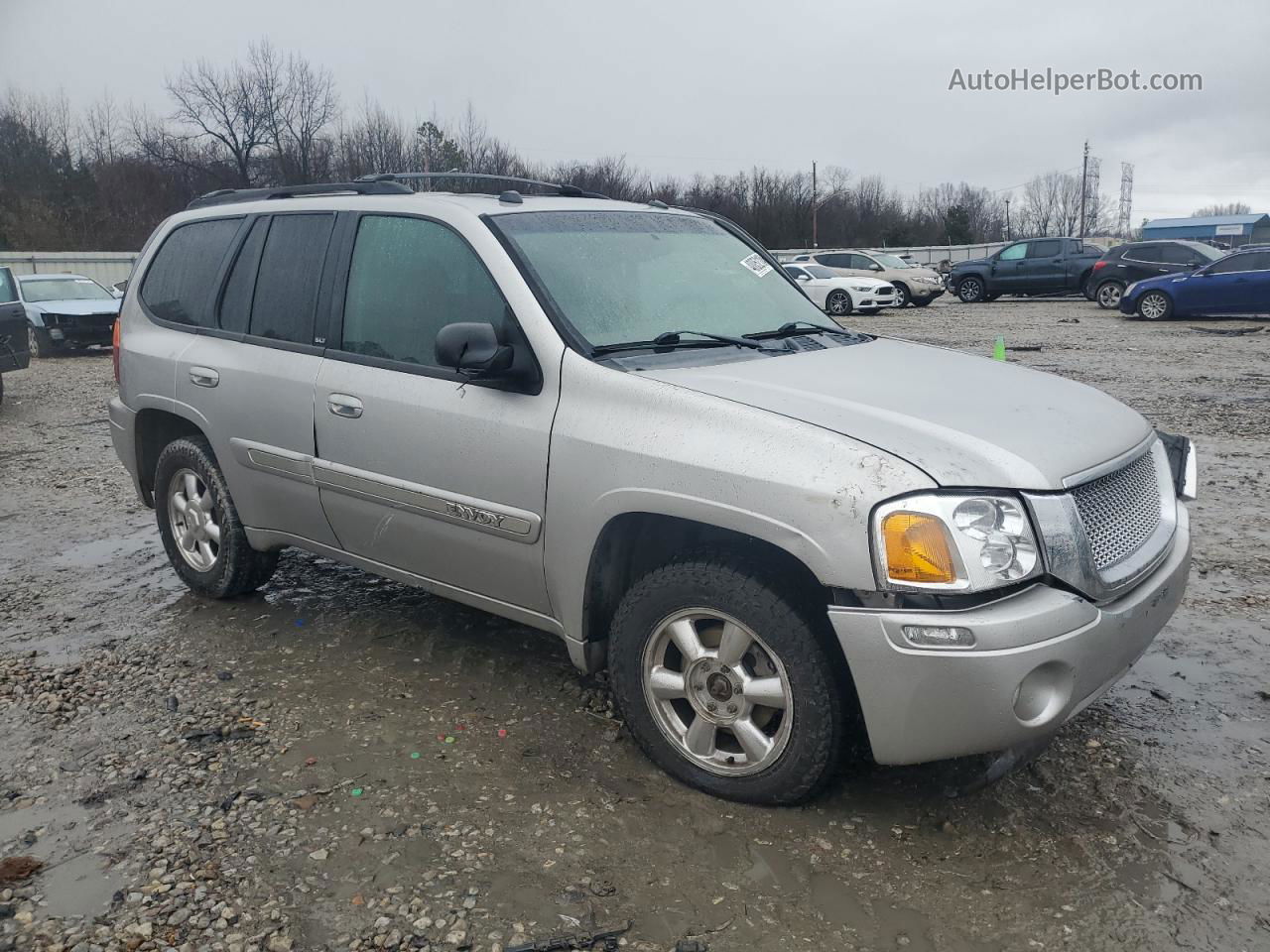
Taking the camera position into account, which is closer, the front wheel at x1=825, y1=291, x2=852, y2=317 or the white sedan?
the white sedan

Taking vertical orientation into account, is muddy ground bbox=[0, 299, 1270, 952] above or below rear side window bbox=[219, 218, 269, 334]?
below

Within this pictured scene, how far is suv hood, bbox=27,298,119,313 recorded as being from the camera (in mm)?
18828

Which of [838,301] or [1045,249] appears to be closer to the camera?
[838,301]

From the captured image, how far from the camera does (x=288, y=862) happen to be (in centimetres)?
291

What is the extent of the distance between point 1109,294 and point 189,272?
77.3 feet

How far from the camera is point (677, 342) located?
3637mm

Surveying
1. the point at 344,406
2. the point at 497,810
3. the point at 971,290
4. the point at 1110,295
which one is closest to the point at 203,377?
the point at 344,406

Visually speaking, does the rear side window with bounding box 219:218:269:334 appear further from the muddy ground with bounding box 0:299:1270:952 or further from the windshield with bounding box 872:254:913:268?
the windshield with bounding box 872:254:913:268

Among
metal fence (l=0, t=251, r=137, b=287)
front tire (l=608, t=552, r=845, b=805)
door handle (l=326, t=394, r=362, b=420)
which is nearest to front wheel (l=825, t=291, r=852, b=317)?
door handle (l=326, t=394, r=362, b=420)

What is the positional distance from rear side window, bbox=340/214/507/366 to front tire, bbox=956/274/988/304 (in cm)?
2717

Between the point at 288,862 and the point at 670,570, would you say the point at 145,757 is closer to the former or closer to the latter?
the point at 288,862

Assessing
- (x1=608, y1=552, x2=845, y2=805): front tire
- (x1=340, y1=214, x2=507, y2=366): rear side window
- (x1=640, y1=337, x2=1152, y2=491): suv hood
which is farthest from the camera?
(x1=340, y1=214, x2=507, y2=366): rear side window

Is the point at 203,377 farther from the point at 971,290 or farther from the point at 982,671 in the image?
the point at 971,290

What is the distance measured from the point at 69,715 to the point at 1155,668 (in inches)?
164
